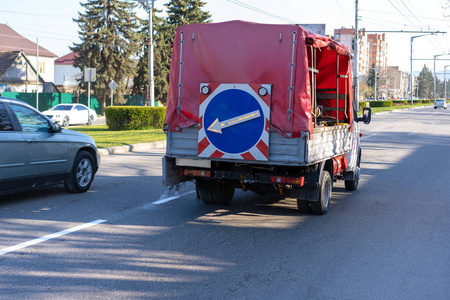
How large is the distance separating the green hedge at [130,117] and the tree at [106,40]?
26014 millimetres

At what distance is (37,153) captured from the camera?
8477mm

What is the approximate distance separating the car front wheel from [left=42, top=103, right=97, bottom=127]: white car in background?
23687mm

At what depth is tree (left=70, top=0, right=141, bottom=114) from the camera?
4984cm

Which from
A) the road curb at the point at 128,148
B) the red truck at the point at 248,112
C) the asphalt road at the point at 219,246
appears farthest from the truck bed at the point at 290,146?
the road curb at the point at 128,148

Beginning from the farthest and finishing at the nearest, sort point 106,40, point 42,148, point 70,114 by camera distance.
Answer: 1. point 106,40
2. point 70,114
3. point 42,148

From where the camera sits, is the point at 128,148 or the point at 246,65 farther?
the point at 128,148

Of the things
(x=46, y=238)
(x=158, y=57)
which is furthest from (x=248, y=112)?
(x=158, y=57)

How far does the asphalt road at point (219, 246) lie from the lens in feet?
15.8

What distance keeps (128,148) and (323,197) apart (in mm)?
10320

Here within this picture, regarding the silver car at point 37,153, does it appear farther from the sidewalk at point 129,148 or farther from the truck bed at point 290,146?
the sidewalk at point 129,148

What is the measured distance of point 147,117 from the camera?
25219 mm

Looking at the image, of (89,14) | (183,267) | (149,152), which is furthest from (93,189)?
(89,14)

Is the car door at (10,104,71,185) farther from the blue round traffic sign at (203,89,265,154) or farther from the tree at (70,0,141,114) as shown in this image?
the tree at (70,0,141,114)

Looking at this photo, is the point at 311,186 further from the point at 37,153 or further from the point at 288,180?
the point at 37,153
